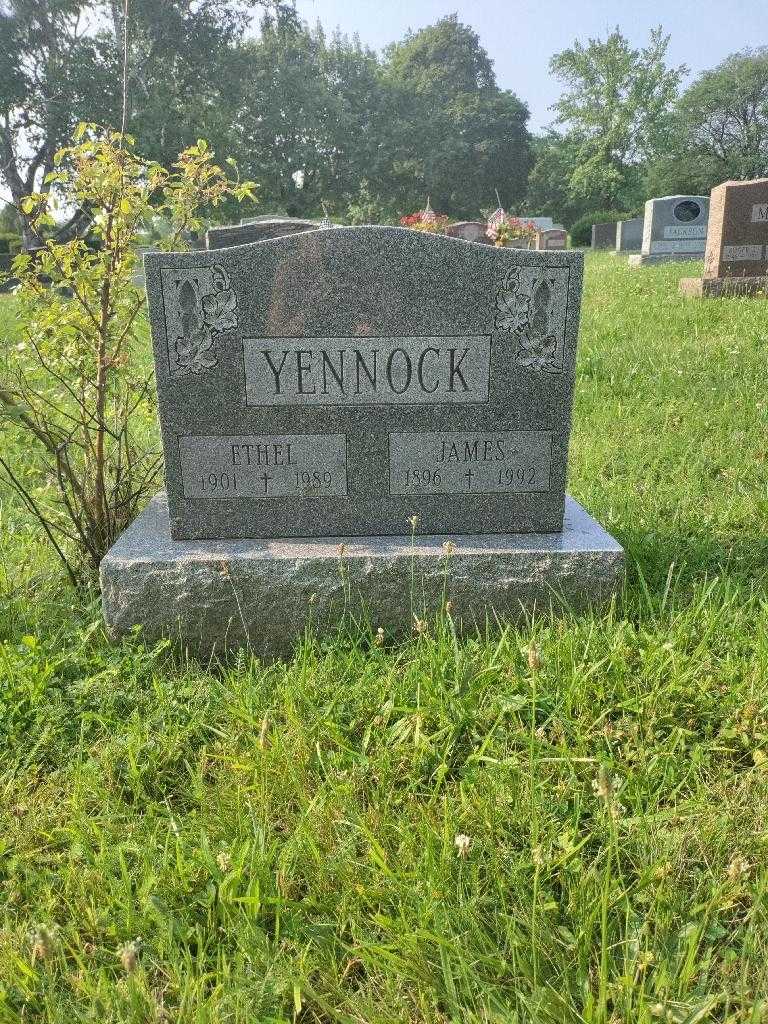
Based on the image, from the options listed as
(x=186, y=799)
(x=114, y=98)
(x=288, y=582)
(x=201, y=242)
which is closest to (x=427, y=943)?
(x=186, y=799)

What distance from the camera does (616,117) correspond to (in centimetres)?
4544

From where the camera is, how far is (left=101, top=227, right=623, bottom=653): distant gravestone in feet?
7.80

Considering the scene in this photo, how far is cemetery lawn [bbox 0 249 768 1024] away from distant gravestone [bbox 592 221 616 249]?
2876 centimetres

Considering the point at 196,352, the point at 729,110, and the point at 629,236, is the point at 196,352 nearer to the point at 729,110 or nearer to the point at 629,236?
the point at 629,236

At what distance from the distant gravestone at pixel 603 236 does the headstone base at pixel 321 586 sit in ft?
95.4

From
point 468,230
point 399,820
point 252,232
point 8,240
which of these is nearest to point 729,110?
point 468,230

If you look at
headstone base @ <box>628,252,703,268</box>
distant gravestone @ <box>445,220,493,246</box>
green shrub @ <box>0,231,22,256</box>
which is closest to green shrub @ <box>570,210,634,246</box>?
distant gravestone @ <box>445,220,493,246</box>

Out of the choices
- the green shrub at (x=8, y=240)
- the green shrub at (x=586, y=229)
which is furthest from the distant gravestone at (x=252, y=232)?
the green shrub at (x=586, y=229)

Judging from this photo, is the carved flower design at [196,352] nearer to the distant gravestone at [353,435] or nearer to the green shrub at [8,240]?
the distant gravestone at [353,435]

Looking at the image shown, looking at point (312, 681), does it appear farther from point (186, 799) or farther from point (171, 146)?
point (171, 146)

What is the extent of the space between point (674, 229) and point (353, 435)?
56.5ft

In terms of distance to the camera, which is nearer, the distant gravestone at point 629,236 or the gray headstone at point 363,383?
the gray headstone at point 363,383

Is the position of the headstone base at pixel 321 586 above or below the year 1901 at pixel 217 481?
below

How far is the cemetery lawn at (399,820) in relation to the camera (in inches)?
52.0
